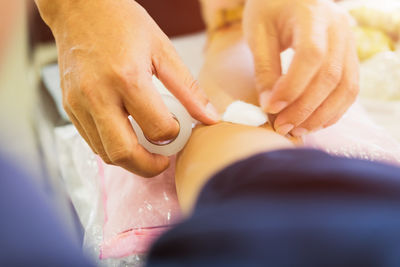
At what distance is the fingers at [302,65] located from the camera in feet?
1.97

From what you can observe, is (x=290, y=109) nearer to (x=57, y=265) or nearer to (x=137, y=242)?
(x=137, y=242)

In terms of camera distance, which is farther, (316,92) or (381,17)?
(381,17)

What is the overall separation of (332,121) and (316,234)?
47cm

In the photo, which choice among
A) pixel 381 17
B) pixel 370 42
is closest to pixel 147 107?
pixel 370 42

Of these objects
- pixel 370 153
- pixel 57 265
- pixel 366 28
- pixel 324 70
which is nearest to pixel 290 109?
pixel 324 70

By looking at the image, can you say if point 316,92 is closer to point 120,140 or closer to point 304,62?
point 304,62

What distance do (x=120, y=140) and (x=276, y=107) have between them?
27 centimetres

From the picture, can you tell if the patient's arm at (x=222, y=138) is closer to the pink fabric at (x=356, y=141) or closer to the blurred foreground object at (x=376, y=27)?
the pink fabric at (x=356, y=141)

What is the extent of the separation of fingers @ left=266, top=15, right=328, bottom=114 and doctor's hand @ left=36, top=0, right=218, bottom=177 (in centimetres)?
13

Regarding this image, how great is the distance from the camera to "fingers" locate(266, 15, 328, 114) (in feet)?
1.97

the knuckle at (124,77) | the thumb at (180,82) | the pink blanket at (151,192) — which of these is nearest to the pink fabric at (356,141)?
the pink blanket at (151,192)

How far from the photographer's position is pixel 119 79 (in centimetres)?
56

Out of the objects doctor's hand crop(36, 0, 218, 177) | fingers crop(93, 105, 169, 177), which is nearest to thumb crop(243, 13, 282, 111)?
doctor's hand crop(36, 0, 218, 177)

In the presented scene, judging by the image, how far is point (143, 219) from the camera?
2.24ft
